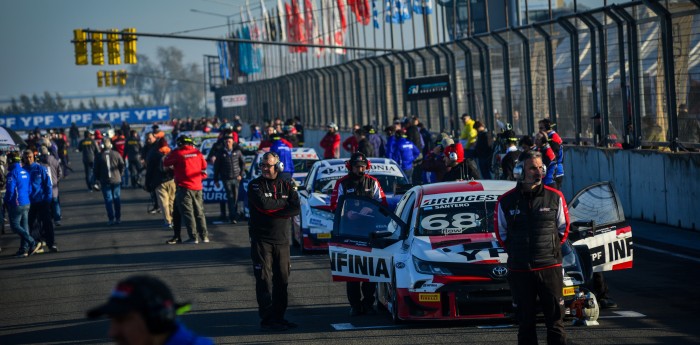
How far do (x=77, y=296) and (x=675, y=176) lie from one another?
29.8ft

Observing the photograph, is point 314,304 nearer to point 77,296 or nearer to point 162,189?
point 77,296

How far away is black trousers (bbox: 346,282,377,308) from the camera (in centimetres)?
1189

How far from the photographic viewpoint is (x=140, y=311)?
4246mm

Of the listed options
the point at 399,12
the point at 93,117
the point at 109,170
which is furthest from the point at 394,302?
the point at 93,117

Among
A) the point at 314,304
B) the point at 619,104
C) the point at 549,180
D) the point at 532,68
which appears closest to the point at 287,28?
the point at 532,68

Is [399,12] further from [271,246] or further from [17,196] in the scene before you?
[271,246]

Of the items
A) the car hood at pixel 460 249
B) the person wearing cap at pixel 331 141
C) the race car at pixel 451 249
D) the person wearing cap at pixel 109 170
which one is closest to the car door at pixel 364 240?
the race car at pixel 451 249

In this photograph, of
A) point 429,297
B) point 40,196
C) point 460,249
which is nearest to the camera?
point 429,297

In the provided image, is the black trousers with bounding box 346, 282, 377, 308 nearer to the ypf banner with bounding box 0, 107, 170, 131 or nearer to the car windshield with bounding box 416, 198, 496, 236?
the car windshield with bounding box 416, 198, 496, 236

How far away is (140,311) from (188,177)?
618 inches

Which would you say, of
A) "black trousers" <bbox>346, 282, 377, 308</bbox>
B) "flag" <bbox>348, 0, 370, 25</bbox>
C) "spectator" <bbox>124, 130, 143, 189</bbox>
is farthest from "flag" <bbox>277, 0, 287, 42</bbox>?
"black trousers" <bbox>346, 282, 377, 308</bbox>

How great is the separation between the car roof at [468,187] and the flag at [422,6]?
3066 cm

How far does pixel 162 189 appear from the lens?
2253 centimetres

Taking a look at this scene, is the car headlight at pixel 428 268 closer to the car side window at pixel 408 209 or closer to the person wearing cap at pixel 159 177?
the car side window at pixel 408 209
